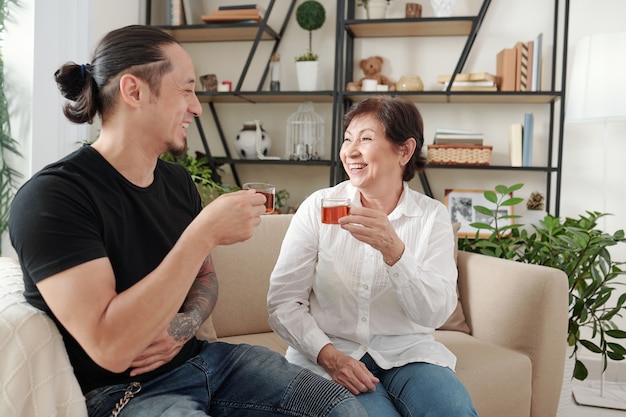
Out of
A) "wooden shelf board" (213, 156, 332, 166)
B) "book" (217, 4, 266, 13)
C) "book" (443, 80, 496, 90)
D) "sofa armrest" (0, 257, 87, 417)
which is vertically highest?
"book" (217, 4, 266, 13)

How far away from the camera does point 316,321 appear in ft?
6.05

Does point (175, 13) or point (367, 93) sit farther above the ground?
point (175, 13)

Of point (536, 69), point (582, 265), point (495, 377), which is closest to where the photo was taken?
point (495, 377)

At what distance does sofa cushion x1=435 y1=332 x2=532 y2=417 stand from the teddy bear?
74.7 inches

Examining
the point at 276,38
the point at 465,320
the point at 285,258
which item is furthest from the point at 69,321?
the point at 276,38

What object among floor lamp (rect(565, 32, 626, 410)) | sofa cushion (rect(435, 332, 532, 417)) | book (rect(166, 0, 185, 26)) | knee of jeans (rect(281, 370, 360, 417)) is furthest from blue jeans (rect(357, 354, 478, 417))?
book (rect(166, 0, 185, 26))

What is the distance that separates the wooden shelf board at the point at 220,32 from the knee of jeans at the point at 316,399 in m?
2.81

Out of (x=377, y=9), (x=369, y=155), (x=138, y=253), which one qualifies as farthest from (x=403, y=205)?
(x=377, y=9)

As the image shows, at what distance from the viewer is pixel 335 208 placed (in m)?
1.58

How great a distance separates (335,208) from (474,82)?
2289mm

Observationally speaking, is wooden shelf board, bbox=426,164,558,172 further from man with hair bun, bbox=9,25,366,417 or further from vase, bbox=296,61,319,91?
man with hair bun, bbox=9,25,366,417

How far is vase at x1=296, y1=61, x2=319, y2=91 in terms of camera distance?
3828 millimetres

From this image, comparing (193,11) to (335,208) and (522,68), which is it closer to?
(522,68)

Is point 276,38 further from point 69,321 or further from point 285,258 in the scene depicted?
point 69,321
